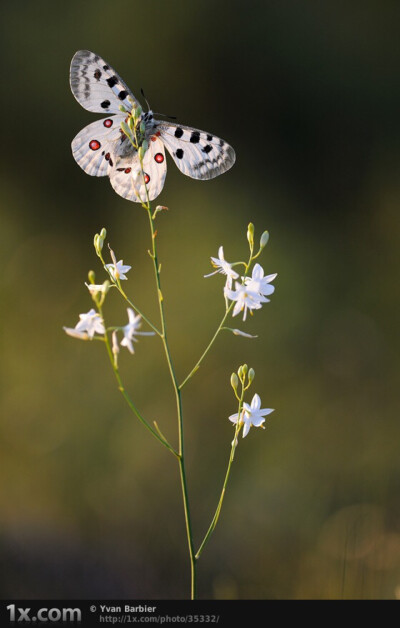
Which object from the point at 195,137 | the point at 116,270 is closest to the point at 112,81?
the point at 195,137

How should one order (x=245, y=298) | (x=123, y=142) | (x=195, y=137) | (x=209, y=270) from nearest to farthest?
(x=245, y=298) → (x=195, y=137) → (x=123, y=142) → (x=209, y=270)

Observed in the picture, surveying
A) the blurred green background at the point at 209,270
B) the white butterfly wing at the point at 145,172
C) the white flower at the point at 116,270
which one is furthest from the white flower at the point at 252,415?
the blurred green background at the point at 209,270

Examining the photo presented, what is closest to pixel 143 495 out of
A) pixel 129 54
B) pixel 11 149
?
pixel 11 149

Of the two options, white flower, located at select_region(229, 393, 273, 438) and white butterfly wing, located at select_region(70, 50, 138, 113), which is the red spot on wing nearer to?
white butterfly wing, located at select_region(70, 50, 138, 113)

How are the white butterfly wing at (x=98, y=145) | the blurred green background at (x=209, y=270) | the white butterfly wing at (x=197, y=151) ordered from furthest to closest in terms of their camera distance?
the blurred green background at (x=209, y=270), the white butterfly wing at (x=98, y=145), the white butterfly wing at (x=197, y=151)

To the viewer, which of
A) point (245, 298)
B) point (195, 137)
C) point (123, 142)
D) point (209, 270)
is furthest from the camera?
point (209, 270)
